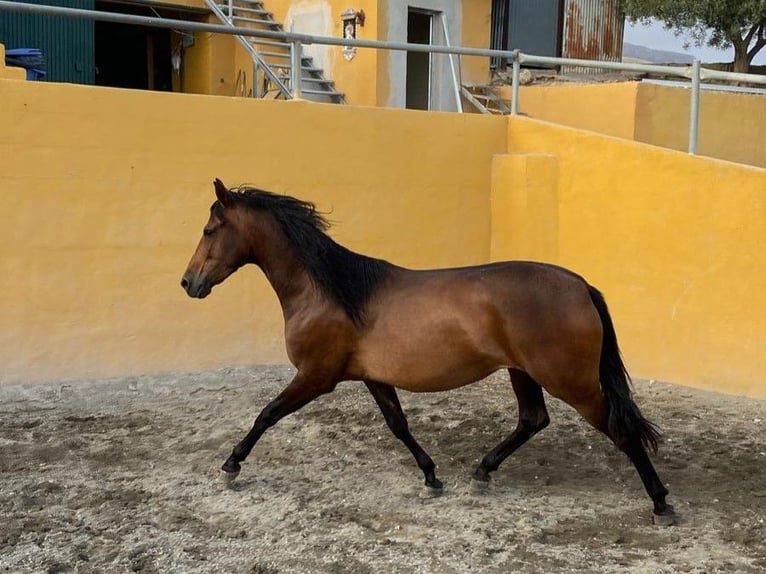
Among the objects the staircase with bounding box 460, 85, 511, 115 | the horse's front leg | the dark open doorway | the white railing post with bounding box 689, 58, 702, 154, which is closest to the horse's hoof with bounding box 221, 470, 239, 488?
the horse's front leg

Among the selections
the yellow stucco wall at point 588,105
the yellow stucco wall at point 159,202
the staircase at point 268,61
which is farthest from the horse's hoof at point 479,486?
the staircase at point 268,61

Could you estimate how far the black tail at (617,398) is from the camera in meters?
4.50

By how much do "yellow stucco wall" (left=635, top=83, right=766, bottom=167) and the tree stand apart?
4346mm

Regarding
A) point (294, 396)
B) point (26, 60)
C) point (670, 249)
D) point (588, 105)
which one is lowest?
point (294, 396)

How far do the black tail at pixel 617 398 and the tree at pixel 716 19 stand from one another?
445 inches

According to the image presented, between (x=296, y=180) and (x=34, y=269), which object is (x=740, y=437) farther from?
(x=34, y=269)

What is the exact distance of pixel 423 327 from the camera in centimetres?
471

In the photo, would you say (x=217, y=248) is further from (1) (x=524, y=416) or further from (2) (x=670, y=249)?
(2) (x=670, y=249)

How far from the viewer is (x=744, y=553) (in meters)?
4.10

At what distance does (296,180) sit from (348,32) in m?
5.38

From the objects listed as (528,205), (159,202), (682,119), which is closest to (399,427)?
(159,202)

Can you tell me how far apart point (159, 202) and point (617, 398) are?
167 inches

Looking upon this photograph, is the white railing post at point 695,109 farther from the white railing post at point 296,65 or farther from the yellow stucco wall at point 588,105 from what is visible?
the white railing post at point 296,65

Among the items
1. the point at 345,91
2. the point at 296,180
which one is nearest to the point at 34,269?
the point at 296,180
